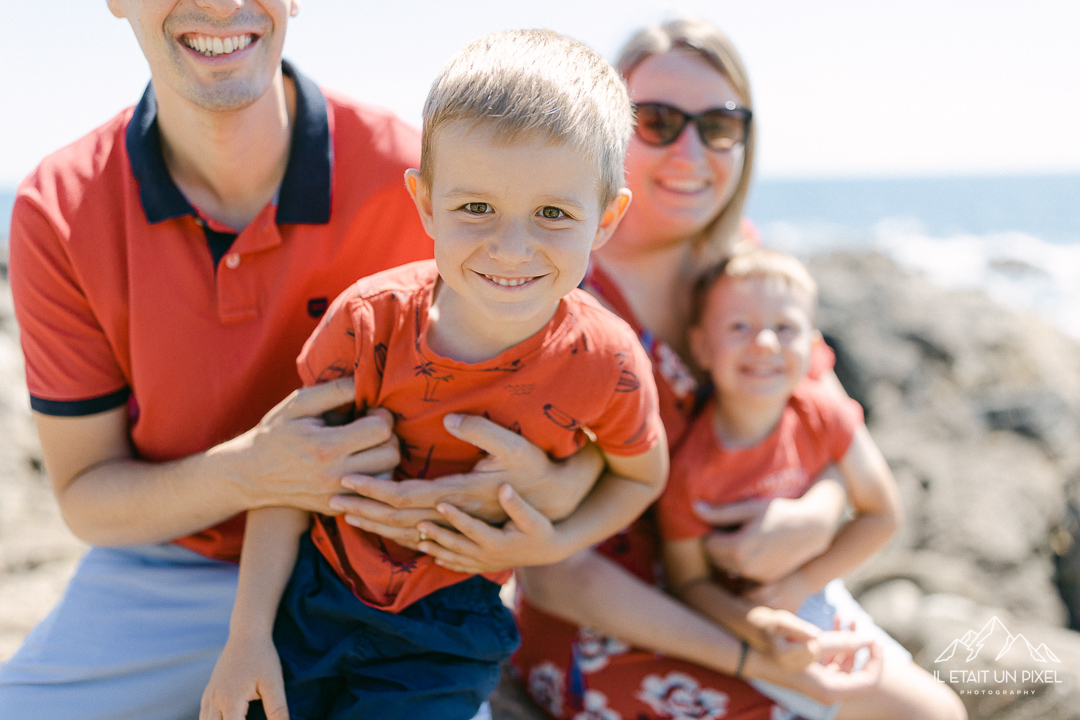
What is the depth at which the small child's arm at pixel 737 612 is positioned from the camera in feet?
7.74

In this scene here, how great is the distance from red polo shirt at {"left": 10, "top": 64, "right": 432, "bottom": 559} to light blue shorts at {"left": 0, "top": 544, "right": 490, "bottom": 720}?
0.40 meters

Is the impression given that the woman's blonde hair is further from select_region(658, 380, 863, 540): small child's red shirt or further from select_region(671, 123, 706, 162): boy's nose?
select_region(658, 380, 863, 540): small child's red shirt

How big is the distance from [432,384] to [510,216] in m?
0.50

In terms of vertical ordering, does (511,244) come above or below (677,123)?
below

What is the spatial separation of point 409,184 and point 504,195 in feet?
1.12

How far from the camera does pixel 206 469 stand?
2.12m

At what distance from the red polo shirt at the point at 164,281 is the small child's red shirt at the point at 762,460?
1240 mm

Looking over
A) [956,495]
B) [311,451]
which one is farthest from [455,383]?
[956,495]

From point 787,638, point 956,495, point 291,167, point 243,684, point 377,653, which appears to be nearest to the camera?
point 243,684

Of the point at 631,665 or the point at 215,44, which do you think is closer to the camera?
the point at 215,44

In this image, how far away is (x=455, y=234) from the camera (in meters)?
1.72

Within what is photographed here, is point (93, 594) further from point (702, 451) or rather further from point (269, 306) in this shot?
point (702, 451)

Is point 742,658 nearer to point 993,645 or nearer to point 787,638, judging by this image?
point 787,638

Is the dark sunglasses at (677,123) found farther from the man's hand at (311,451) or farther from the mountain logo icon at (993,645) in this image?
the mountain logo icon at (993,645)
